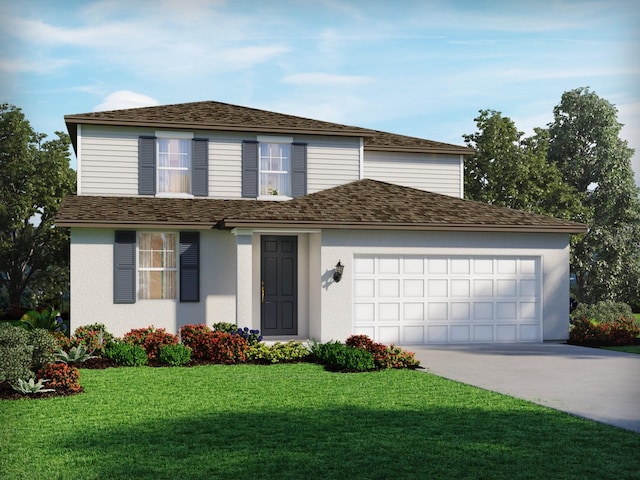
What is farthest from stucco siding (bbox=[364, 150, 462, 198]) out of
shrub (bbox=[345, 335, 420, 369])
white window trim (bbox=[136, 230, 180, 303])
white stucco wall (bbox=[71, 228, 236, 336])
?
shrub (bbox=[345, 335, 420, 369])

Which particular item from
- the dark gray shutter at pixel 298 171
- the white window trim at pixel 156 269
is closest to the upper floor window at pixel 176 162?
the white window trim at pixel 156 269

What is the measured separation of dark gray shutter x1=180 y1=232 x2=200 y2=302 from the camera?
57.1 ft

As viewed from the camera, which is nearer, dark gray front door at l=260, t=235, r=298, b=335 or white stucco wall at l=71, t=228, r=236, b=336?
white stucco wall at l=71, t=228, r=236, b=336

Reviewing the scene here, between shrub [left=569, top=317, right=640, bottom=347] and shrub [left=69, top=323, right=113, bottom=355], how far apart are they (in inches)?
437

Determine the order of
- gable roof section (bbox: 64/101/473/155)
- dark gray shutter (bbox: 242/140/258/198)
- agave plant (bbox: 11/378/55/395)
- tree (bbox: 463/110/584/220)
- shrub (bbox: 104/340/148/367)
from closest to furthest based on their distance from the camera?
agave plant (bbox: 11/378/55/395), shrub (bbox: 104/340/148/367), gable roof section (bbox: 64/101/473/155), dark gray shutter (bbox: 242/140/258/198), tree (bbox: 463/110/584/220)

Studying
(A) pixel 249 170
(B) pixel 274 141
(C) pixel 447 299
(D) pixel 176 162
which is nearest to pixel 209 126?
(D) pixel 176 162

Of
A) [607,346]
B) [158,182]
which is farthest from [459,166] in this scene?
[158,182]

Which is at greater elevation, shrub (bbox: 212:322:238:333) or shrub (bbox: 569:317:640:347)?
shrub (bbox: 212:322:238:333)

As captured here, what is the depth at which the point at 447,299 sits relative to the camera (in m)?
17.9

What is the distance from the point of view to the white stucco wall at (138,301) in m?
16.9

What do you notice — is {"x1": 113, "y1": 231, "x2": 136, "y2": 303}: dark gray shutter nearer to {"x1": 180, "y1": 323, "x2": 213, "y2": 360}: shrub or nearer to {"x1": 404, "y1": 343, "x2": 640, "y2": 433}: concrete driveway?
{"x1": 180, "y1": 323, "x2": 213, "y2": 360}: shrub

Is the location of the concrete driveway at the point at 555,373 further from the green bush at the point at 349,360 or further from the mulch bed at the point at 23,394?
the mulch bed at the point at 23,394

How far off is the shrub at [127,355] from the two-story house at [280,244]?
285 cm

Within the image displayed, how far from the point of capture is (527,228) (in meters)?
18.1
